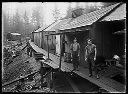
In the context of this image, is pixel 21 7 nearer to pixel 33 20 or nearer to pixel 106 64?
pixel 33 20

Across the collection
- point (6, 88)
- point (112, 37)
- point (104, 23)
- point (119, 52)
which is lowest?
point (6, 88)

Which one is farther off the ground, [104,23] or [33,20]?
[33,20]

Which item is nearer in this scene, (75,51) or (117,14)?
(117,14)

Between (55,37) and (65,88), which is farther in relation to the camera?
(55,37)

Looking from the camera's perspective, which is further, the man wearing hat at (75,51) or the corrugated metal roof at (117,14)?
the man wearing hat at (75,51)

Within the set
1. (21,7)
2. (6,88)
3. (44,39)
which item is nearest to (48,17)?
(21,7)

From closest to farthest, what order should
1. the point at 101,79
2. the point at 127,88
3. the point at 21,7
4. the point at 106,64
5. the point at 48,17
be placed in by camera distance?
the point at 127,88 < the point at 101,79 < the point at 106,64 < the point at 48,17 < the point at 21,7

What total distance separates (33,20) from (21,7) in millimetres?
26465

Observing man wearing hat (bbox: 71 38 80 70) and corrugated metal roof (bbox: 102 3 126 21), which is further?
man wearing hat (bbox: 71 38 80 70)

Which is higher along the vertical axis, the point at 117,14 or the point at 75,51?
the point at 117,14

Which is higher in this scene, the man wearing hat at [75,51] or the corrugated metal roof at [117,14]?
the corrugated metal roof at [117,14]

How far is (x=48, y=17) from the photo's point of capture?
293 ft

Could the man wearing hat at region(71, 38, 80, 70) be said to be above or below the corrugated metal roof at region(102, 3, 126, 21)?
below

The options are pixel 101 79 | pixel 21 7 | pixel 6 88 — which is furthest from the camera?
pixel 21 7
